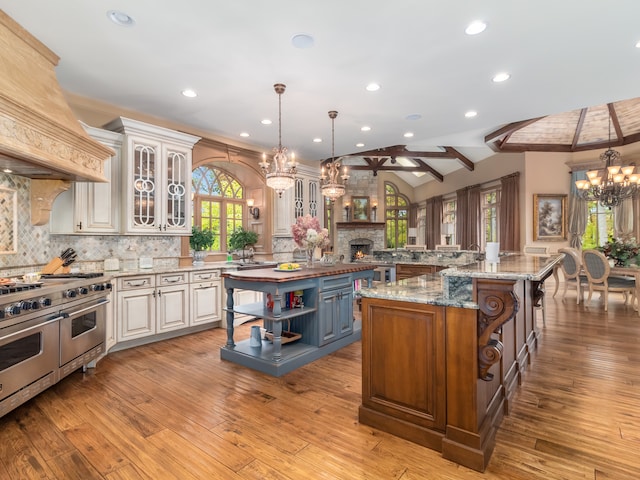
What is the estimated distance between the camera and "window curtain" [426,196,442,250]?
11854 mm

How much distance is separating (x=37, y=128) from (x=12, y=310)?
1375 millimetres

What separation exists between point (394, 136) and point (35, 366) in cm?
539

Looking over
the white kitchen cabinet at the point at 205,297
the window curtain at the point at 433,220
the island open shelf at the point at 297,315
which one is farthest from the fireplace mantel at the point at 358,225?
the island open shelf at the point at 297,315

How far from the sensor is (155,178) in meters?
4.49

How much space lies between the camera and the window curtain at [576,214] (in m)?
7.84

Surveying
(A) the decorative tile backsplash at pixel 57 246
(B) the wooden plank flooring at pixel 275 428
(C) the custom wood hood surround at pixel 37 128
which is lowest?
(B) the wooden plank flooring at pixel 275 428

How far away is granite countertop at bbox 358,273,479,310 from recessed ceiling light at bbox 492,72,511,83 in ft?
8.09

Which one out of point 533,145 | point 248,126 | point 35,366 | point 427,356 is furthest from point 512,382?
point 533,145

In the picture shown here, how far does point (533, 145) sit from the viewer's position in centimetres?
799

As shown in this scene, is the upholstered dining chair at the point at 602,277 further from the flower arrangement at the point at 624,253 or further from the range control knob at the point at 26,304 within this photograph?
the range control knob at the point at 26,304

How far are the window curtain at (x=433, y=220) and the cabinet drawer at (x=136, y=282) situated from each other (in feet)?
32.7

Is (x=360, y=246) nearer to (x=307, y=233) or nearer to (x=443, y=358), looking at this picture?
(x=307, y=233)

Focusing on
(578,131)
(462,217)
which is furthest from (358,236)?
(578,131)

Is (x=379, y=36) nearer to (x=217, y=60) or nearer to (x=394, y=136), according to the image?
(x=217, y=60)
